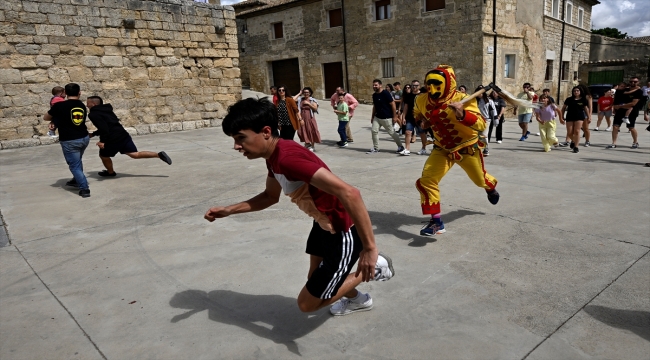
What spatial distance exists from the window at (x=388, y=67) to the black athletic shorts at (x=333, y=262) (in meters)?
19.6

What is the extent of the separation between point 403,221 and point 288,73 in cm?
2146

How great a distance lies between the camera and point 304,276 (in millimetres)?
3506

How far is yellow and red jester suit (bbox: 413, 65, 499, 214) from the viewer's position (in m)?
4.34

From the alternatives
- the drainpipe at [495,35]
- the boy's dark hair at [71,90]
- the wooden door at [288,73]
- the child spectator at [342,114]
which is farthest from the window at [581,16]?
the boy's dark hair at [71,90]

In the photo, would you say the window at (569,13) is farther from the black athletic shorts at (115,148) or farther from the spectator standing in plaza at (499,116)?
the black athletic shorts at (115,148)

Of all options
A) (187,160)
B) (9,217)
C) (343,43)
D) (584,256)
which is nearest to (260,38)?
(343,43)

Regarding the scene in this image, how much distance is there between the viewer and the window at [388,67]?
21000mm

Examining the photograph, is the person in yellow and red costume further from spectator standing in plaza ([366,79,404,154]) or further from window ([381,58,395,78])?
window ([381,58,395,78])

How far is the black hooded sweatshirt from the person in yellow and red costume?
16.5 feet

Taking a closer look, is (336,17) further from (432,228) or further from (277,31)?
(432,228)

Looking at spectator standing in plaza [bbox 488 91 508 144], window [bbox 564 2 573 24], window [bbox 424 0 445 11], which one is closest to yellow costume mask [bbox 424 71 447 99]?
spectator standing in plaza [bbox 488 91 508 144]

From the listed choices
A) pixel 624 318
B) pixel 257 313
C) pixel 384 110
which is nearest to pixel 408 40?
pixel 384 110

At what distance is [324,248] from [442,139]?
2.50 meters

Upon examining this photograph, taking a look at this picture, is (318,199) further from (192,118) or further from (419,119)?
(192,118)
